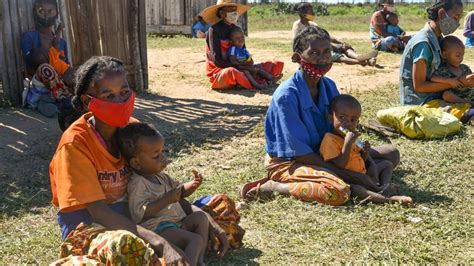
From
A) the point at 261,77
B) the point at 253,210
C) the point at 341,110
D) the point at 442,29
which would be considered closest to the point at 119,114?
the point at 253,210

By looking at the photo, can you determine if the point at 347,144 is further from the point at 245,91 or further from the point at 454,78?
the point at 245,91

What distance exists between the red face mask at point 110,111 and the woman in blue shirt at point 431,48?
4322mm

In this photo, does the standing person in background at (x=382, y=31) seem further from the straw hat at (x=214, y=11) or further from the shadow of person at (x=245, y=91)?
the straw hat at (x=214, y=11)

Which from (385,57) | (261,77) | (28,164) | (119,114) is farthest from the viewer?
(385,57)

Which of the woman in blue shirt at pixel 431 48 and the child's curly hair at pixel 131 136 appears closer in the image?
the child's curly hair at pixel 131 136

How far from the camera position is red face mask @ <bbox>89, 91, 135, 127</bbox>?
11.1 ft

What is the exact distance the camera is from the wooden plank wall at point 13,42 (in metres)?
7.86

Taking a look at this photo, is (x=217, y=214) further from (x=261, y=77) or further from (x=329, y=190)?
(x=261, y=77)

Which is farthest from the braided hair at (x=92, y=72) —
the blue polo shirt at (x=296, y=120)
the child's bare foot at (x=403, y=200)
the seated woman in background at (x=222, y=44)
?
the seated woman in background at (x=222, y=44)

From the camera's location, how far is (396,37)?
46.7ft

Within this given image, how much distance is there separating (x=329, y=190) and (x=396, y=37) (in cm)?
1027

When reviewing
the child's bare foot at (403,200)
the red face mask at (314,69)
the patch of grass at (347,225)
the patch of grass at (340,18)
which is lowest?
the patch of grass at (340,18)

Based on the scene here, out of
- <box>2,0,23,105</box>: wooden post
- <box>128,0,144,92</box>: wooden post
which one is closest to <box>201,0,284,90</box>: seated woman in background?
<box>128,0,144,92</box>: wooden post

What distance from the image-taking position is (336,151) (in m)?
4.86
